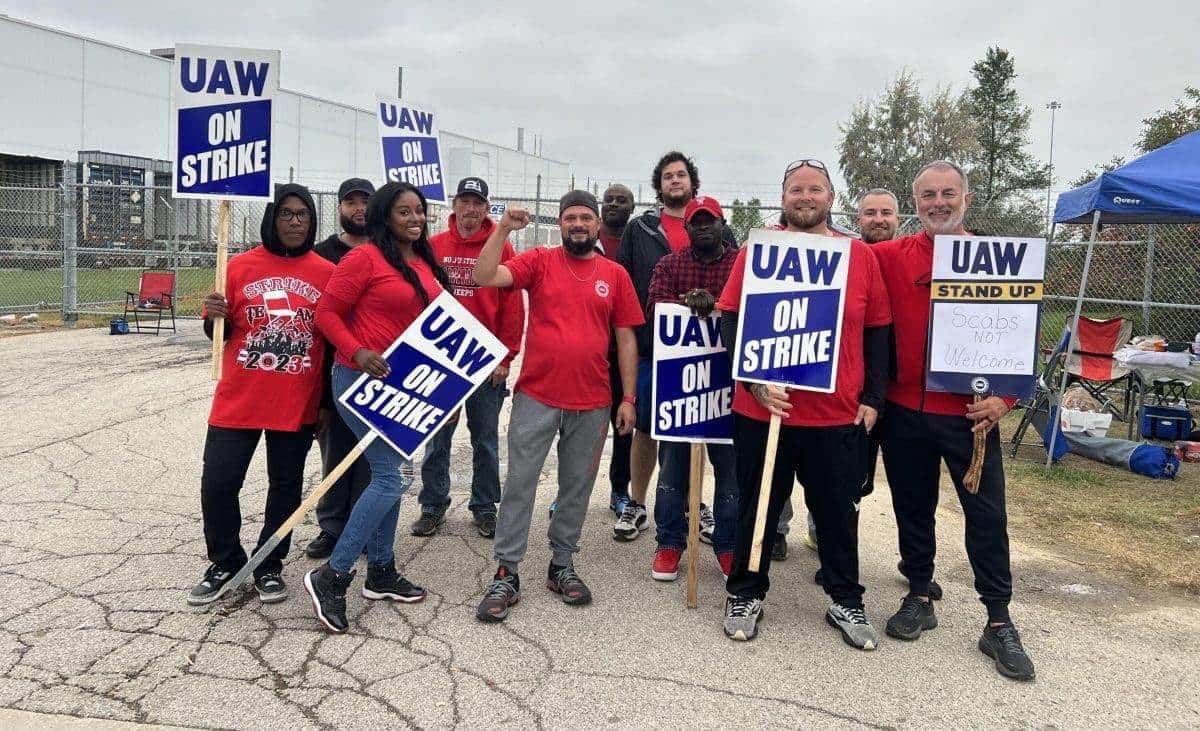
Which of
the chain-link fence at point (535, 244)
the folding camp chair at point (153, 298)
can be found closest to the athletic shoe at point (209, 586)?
the chain-link fence at point (535, 244)

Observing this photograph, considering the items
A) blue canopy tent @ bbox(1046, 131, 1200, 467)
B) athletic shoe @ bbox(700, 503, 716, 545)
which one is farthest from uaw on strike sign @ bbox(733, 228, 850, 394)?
blue canopy tent @ bbox(1046, 131, 1200, 467)

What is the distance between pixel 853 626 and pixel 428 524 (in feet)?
8.56

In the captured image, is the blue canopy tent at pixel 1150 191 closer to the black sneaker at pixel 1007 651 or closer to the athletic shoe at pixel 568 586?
the black sneaker at pixel 1007 651

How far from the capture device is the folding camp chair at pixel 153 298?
46.7ft

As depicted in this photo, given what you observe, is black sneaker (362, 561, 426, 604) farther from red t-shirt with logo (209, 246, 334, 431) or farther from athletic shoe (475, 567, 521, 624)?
red t-shirt with logo (209, 246, 334, 431)

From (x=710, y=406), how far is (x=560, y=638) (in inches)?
55.1

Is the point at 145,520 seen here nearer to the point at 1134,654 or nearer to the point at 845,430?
the point at 845,430

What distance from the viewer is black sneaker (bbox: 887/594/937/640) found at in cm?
390

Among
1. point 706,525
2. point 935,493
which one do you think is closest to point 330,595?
point 706,525

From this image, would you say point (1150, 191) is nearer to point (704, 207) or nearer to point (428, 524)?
point (704, 207)

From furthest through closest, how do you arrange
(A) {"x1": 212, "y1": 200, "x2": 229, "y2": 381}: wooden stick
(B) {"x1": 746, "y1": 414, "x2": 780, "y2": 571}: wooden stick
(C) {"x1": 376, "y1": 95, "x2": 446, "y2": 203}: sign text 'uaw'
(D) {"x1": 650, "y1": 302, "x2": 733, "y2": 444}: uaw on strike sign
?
1. (C) {"x1": 376, "y1": 95, "x2": 446, "y2": 203}: sign text 'uaw'
2. (D) {"x1": 650, "y1": 302, "x2": 733, "y2": 444}: uaw on strike sign
3. (A) {"x1": 212, "y1": 200, "x2": 229, "y2": 381}: wooden stick
4. (B) {"x1": 746, "y1": 414, "x2": 780, "y2": 571}: wooden stick

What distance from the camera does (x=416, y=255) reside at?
4.15 meters

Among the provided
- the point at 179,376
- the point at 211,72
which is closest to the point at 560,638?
the point at 211,72

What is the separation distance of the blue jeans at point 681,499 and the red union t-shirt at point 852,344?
2.66 feet
